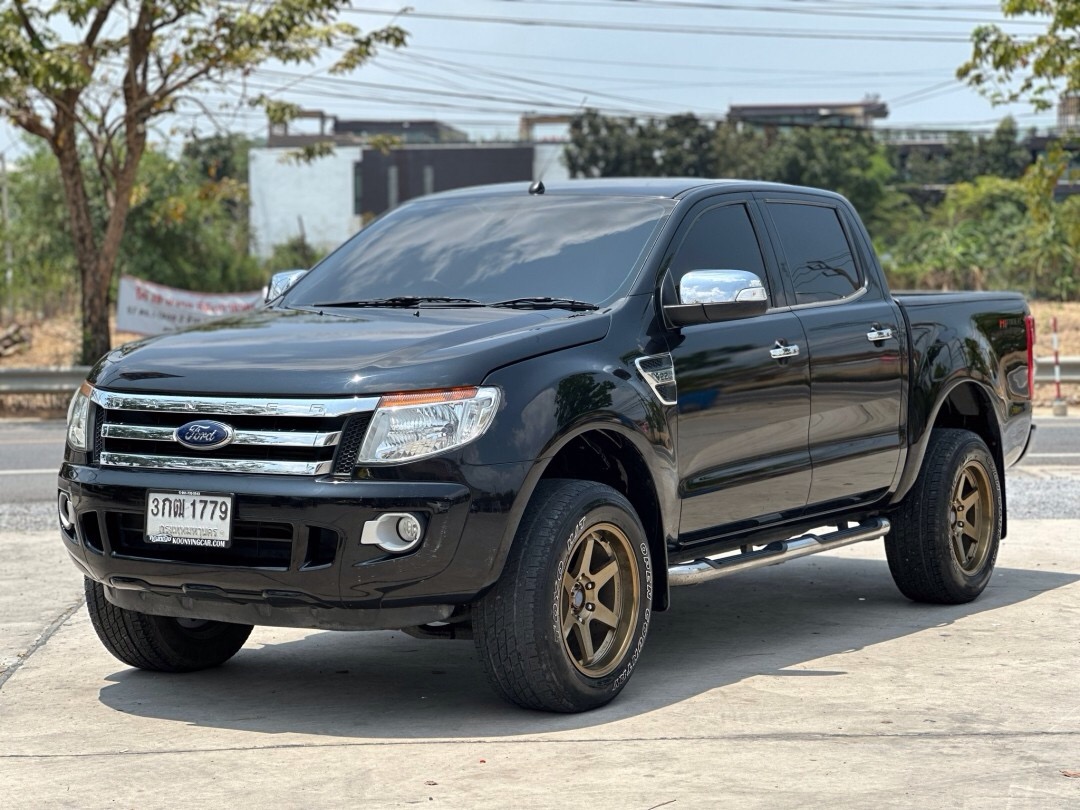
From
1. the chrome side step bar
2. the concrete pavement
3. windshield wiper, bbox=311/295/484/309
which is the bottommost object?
the concrete pavement

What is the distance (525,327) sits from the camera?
5430 mm

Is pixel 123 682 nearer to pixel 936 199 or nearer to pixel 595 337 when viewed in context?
pixel 595 337

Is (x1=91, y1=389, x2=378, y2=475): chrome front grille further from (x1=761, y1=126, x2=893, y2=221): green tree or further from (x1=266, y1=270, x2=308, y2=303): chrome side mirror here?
(x1=761, y1=126, x2=893, y2=221): green tree

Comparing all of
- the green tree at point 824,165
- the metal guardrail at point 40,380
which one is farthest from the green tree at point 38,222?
the green tree at point 824,165

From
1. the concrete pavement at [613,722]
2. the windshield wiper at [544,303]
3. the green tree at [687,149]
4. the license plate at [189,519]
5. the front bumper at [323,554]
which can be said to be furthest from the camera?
the green tree at [687,149]

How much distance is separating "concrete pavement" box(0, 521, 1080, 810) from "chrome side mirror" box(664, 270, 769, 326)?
128cm

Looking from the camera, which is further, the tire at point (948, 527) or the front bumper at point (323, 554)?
the tire at point (948, 527)

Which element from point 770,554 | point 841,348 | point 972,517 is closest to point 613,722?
point 770,554

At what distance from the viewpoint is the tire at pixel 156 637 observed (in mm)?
5867

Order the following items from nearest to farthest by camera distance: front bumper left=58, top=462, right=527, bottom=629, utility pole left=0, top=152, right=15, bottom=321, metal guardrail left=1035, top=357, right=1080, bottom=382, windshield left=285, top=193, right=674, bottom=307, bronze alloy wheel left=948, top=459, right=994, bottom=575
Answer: front bumper left=58, top=462, right=527, bottom=629, windshield left=285, top=193, right=674, bottom=307, bronze alloy wheel left=948, top=459, right=994, bottom=575, metal guardrail left=1035, top=357, right=1080, bottom=382, utility pole left=0, top=152, right=15, bottom=321

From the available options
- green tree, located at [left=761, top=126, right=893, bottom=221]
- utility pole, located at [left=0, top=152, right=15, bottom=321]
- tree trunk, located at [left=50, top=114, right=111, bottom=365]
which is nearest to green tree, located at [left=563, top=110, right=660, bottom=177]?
green tree, located at [left=761, top=126, right=893, bottom=221]

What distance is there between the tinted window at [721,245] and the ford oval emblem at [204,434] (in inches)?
74.1

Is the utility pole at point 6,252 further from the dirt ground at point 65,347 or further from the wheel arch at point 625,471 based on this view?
the wheel arch at point 625,471

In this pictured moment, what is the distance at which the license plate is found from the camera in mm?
5016
